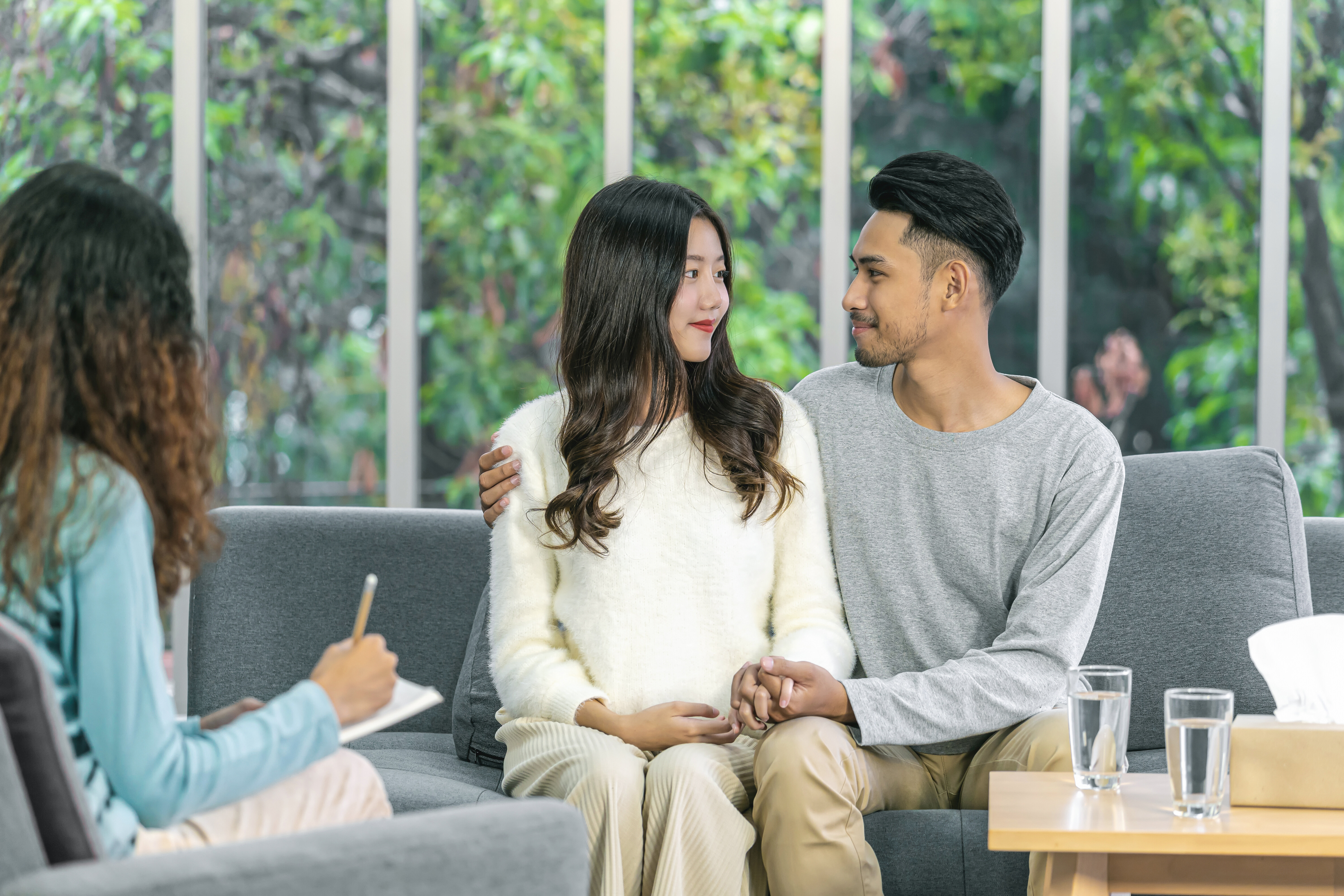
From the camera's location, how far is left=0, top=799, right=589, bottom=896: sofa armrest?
3.09 ft

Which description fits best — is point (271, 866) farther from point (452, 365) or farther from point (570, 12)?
point (570, 12)

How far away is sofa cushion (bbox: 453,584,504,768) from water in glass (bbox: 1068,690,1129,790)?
1037 millimetres

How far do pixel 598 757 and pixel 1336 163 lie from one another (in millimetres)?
2904

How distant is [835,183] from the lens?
3721mm

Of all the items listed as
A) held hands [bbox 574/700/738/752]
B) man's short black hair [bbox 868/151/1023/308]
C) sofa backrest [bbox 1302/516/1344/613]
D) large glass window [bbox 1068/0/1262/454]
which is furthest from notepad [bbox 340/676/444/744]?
large glass window [bbox 1068/0/1262/454]

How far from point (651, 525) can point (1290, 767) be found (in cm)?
96

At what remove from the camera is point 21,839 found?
0.98m

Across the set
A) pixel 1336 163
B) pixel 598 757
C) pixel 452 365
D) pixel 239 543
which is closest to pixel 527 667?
pixel 598 757

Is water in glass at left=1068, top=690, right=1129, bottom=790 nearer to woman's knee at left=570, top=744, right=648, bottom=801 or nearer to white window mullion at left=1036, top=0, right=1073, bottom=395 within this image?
woman's knee at left=570, top=744, right=648, bottom=801

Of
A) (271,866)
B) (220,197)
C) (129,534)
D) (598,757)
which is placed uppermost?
(220,197)

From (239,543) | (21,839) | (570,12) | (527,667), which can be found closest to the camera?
(21,839)

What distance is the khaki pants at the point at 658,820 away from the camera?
1680 millimetres

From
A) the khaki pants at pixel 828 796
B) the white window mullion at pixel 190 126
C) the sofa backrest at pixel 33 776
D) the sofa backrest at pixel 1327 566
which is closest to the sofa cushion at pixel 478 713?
the khaki pants at pixel 828 796

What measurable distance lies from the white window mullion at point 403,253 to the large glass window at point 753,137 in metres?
0.70
